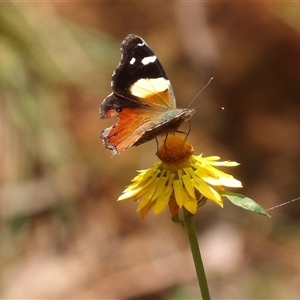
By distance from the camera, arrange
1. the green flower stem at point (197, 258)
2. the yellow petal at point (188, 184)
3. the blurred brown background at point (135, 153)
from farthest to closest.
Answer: the blurred brown background at point (135, 153), the yellow petal at point (188, 184), the green flower stem at point (197, 258)

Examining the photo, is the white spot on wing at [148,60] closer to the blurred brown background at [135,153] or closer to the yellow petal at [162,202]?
the yellow petal at [162,202]

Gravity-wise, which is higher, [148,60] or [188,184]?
[148,60]

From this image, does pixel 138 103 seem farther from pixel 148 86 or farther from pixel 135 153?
pixel 135 153

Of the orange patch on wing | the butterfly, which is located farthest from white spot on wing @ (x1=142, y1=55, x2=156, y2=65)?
the orange patch on wing

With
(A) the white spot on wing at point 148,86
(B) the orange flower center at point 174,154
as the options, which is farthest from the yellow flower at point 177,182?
(A) the white spot on wing at point 148,86

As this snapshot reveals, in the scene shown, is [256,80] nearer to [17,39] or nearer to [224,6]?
[224,6]

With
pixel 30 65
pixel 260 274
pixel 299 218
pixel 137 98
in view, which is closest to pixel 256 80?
pixel 299 218

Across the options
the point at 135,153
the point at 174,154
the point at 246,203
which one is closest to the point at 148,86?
the point at 174,154
